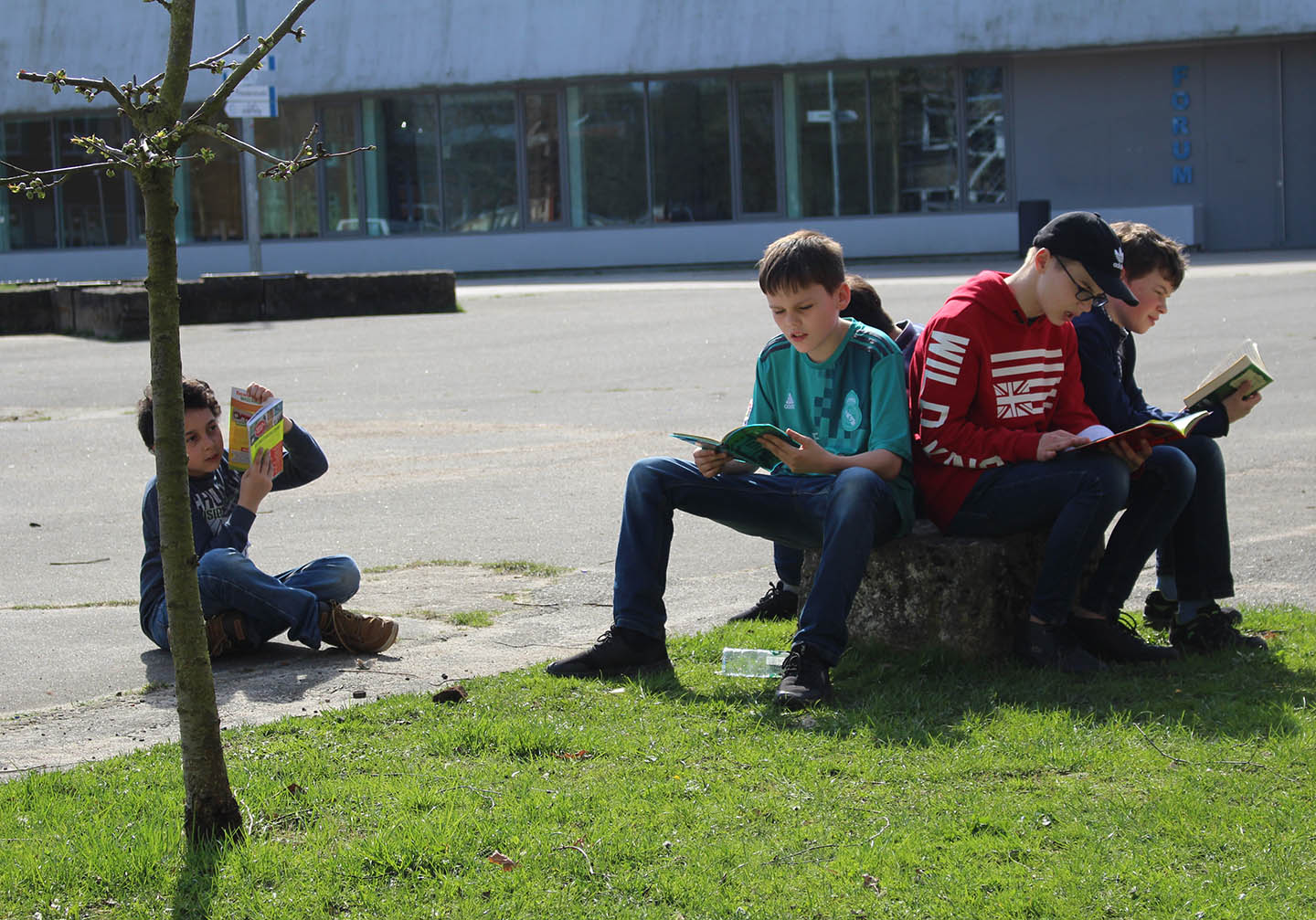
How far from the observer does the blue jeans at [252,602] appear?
546 centimetres

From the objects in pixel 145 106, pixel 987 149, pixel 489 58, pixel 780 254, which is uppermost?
pixel 489 58

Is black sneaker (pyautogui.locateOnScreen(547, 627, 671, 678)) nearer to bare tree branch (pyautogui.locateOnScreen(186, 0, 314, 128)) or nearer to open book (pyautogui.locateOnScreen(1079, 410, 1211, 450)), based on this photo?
open book (pyautogui.locateOnScreen(1079, 410, 1211, 450))

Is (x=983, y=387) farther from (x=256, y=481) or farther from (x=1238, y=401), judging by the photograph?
(x=256, y=481)

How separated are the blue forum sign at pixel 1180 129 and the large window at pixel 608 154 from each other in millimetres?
10578

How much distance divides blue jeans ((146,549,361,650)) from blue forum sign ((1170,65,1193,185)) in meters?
28.3

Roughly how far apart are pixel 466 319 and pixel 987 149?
49.1 feet

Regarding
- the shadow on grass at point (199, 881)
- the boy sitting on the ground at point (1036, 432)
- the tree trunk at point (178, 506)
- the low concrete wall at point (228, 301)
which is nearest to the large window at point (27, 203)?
the low concrete wall at point (228, 301)

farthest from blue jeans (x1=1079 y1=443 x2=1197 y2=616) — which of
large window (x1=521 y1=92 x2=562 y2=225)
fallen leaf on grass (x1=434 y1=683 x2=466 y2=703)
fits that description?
large window (x1=521 y1=92 x2=562 y2=225)

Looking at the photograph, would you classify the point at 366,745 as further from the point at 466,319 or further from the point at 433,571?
the point at 466,319

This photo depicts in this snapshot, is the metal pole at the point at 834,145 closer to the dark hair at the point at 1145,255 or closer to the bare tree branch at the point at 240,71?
the dark hair at the point at 1145,255

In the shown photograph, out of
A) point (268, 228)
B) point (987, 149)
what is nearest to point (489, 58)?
point (268, 228)

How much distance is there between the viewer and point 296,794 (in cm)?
399

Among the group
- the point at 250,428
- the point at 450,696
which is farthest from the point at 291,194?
the point at 450,696

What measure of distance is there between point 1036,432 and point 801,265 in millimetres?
949
